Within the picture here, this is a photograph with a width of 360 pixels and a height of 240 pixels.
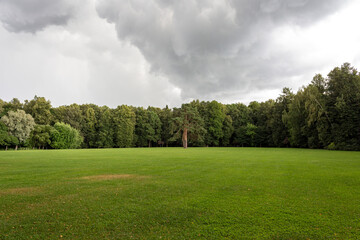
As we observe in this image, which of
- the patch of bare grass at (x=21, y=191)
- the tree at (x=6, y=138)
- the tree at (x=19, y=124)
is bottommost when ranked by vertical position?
the patch of bare grass at (x=21, y=191)

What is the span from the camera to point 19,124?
5728 centimetres

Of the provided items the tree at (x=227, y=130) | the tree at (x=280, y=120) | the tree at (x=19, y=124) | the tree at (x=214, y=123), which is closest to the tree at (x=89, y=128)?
the tree at (x=19, y=124)

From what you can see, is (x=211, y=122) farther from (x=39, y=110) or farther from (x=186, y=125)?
(x=39, y=110)

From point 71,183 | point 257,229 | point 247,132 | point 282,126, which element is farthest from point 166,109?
point 257,229

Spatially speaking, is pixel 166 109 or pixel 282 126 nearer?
pixel 282 126

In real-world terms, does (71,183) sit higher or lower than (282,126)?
lower

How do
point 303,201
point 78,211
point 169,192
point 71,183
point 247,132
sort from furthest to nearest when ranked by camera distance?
point 247,132 < point 71,183 < point 169,192 < point 303,201 < point 78,211

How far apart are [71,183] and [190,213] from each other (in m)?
6.84

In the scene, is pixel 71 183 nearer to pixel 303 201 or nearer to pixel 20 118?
pixel 303 201

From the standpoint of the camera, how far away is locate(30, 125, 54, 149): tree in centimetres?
5744

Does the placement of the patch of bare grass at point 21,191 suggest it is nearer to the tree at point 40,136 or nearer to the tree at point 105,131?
the tree at point 40,136

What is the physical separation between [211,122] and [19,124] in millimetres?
58165

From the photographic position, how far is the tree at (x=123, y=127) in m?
74.3

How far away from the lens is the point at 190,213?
582cm
